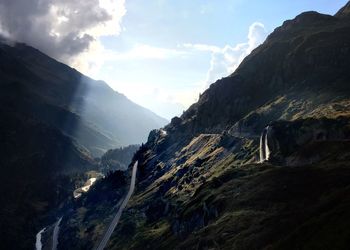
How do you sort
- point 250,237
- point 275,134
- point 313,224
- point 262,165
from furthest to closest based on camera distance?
point 275,134
point 262,165
point 250,237
point 313,224

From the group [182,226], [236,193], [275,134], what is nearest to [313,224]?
[236,193]

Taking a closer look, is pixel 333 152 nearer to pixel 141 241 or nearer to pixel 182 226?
pixel 182 226

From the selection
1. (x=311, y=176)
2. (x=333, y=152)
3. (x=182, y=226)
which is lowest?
(x=182, y=226)

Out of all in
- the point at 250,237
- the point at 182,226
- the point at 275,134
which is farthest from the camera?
the point at 275,134

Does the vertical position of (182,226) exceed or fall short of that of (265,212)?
it falls short

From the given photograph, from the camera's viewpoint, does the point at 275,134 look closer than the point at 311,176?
No

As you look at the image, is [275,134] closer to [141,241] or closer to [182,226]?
[182,226]

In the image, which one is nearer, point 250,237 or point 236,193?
point 250,237

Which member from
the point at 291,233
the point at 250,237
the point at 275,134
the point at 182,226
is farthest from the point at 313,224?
the point at 275,134

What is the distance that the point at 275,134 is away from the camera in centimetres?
18162

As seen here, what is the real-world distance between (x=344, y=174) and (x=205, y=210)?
48.6 metres

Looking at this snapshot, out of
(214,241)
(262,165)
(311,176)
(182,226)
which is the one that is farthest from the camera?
(262,165)

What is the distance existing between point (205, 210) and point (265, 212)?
34606 mm

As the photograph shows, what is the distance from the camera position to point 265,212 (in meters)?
117
